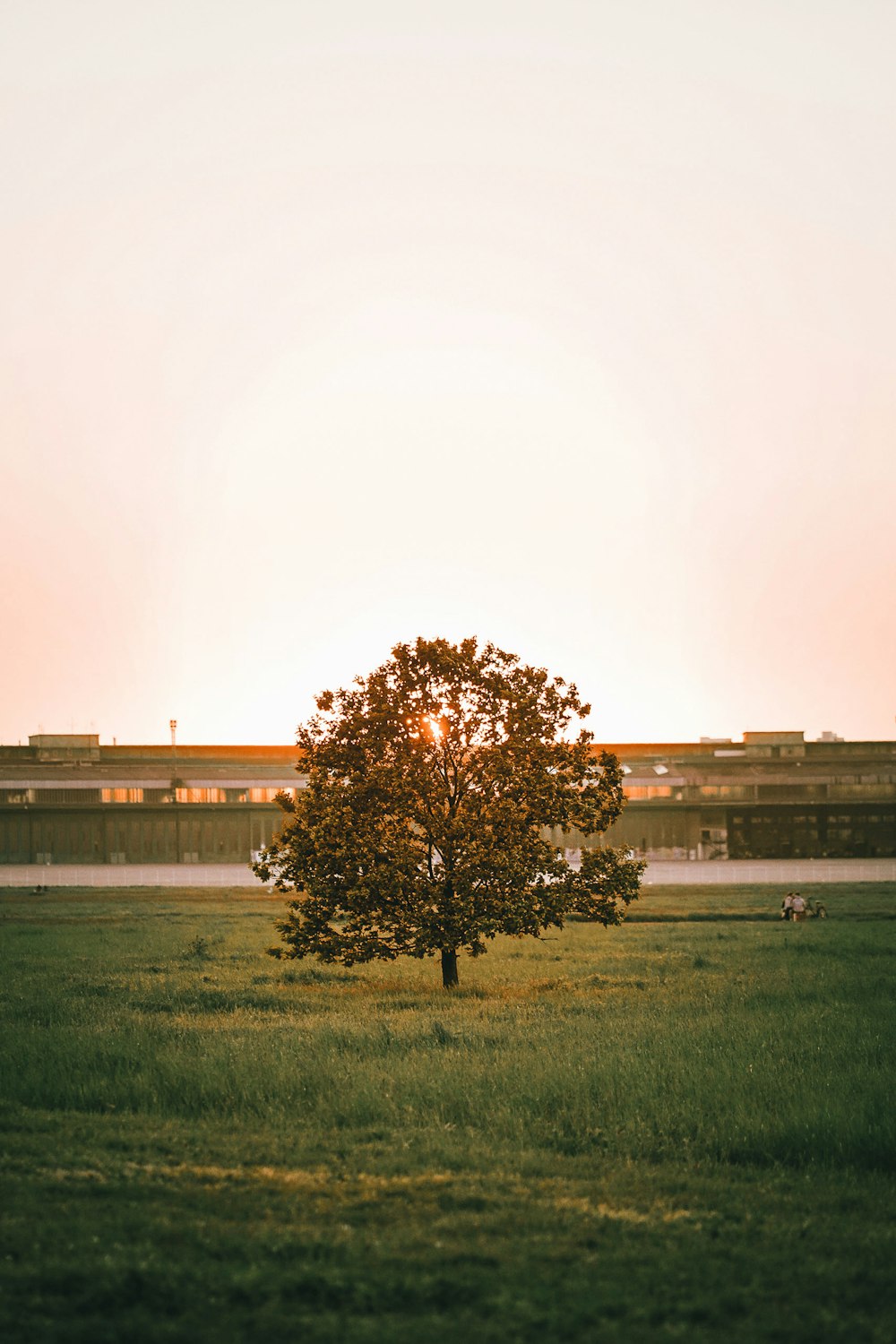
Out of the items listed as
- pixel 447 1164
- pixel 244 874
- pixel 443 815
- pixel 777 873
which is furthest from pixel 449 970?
pixel 244 874

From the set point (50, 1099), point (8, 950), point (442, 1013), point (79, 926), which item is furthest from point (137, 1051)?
point (79, 926)

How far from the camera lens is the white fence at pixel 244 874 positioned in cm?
7944

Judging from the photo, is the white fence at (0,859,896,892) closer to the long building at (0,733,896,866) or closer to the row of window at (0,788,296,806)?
the long building at (0,733,896,866)

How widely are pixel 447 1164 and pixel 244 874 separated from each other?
3092 inches

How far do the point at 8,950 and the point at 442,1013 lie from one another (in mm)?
16312

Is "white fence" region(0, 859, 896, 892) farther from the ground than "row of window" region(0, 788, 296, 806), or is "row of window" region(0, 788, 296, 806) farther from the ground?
"row of window" region(0, 788, 296, 806)

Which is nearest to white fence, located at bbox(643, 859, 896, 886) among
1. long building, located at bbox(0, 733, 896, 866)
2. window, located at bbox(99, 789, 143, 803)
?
long building, located at bbox(0, 733, 896, 866)

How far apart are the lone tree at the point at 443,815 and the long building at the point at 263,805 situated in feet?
268

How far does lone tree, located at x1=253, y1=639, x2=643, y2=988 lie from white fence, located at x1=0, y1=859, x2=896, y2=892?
47.0m

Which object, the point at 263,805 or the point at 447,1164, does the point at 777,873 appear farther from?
the point at 447,1164

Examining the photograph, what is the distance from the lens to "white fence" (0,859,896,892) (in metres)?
79.4

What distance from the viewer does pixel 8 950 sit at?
3622cm

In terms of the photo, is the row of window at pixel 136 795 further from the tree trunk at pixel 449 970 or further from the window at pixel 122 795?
the tree trunk at pixel 449 970

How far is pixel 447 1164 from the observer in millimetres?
13125
